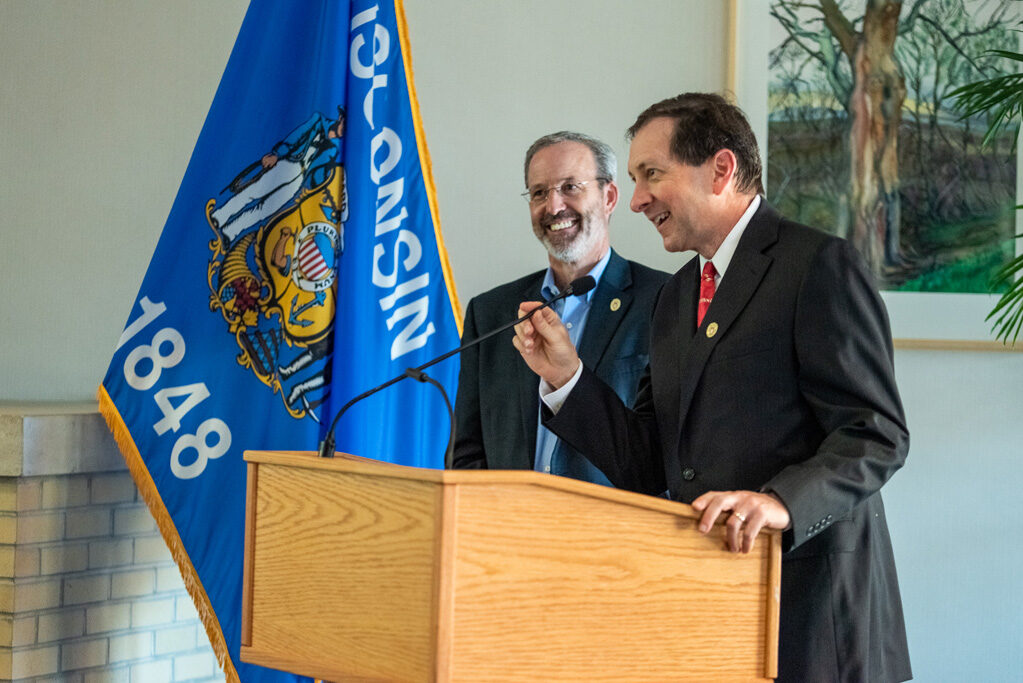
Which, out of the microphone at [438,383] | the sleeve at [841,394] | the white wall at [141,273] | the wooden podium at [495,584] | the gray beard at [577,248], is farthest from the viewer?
the white wall at [141,273]

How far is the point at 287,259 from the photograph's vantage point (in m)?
2.49

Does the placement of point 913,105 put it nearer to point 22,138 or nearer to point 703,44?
point 703,44

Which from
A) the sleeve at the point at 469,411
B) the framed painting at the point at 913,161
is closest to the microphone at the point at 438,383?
the sleeve at the point at 469,411

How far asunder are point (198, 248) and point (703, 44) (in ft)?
5.43

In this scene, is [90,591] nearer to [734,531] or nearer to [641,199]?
[641,199]

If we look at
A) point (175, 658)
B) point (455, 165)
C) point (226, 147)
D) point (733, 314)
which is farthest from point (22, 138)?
point (733, 314)

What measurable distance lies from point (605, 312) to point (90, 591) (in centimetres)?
142

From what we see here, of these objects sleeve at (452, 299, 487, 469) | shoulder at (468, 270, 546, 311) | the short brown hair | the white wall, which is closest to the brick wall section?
the white wall

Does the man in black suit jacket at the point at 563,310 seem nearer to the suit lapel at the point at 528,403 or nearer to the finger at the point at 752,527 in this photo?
the suit lapel at the point at 528,403

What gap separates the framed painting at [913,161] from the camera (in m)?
2.99

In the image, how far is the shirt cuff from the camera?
71.3 inches

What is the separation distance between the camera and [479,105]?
10.5 ft

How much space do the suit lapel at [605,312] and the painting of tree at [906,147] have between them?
79cm

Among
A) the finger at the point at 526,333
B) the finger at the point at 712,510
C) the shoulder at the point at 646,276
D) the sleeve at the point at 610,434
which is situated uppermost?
the shoulder at the point at 646,276
